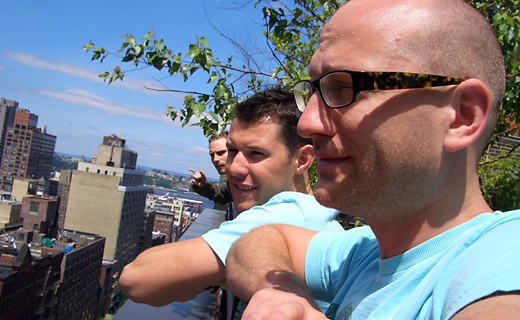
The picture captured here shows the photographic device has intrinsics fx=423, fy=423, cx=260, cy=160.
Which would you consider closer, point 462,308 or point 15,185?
point 462,308

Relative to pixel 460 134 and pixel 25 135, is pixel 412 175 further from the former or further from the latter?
pixel 25 135

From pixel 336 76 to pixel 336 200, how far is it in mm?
311

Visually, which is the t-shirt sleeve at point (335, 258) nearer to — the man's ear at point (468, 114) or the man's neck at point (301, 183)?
the man's ear at point (468, 114)

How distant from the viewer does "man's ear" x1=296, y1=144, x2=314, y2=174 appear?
2.25 metres

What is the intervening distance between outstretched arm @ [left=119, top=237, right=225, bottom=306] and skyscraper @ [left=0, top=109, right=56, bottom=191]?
339ft

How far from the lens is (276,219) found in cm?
184

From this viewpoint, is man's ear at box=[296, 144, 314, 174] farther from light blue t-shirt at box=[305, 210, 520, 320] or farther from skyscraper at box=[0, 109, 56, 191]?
skyscraper at box=[0, 109, 56, 191]

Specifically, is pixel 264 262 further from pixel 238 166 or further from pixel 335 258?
pixel 238 166

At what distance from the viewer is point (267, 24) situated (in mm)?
3701

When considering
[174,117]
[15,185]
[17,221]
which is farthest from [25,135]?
[174,117]

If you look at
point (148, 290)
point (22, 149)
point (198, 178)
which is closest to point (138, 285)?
point (148, 290)

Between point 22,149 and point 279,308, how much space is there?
4191 inches

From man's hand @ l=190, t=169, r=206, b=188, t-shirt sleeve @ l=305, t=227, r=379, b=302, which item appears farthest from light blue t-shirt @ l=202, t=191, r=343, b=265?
man's hand @ l=190, t=169, r=206, b=188

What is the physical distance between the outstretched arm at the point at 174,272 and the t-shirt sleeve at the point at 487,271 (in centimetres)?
108
